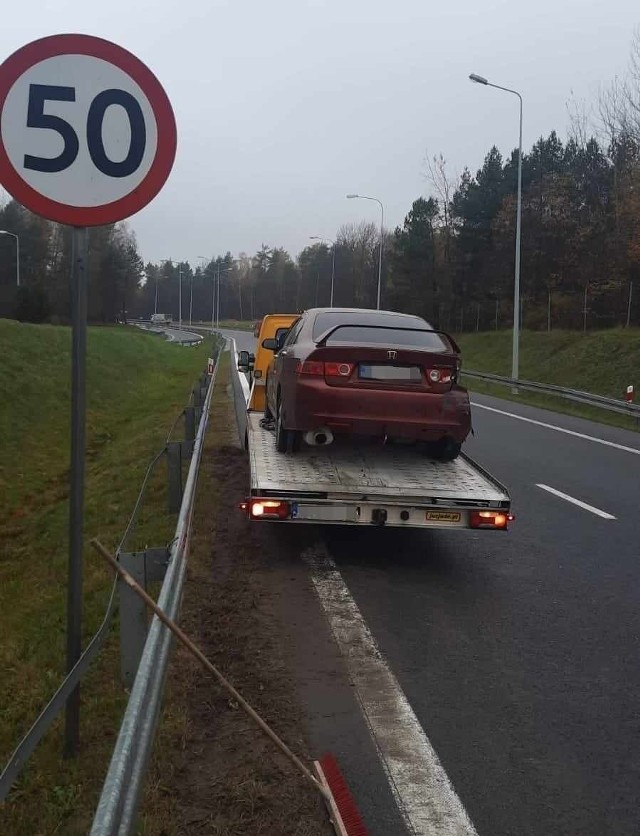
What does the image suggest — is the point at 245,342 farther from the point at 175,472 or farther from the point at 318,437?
the point at 318,437

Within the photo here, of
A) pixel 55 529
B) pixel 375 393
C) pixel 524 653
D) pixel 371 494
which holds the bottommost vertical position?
pixel 55 529

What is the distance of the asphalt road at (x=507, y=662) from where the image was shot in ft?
11.2

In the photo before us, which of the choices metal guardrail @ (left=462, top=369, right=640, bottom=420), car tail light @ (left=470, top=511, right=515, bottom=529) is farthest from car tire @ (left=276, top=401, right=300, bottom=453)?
metal guardrail @ (left=462, top=369, right=640, bottom=420)

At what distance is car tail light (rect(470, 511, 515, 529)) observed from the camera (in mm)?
6387

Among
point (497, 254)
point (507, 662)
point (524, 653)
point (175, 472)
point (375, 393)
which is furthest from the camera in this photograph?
point (497, 254)

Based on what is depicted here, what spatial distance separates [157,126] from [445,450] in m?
4.99

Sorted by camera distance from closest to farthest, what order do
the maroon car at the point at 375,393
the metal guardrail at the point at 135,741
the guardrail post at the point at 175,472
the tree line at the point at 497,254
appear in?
the metal guardrail at the point at 135,741, the maroon car at the point at 375,393, the guardrail post at the point at 175,472, the tree line at the point at 497,254

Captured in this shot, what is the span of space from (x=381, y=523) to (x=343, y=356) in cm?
153

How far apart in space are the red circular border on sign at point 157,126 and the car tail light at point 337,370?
386 cm

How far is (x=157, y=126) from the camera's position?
3172 millimetres

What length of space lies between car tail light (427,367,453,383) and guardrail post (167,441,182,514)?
2572 mm

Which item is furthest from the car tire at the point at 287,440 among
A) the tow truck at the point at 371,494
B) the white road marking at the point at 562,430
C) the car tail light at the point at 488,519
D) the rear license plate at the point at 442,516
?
the white road marking at the point at 562,430

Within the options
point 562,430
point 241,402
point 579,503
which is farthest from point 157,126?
point 562,430

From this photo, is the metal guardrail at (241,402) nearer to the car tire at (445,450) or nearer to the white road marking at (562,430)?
the car tire at (445,450)
